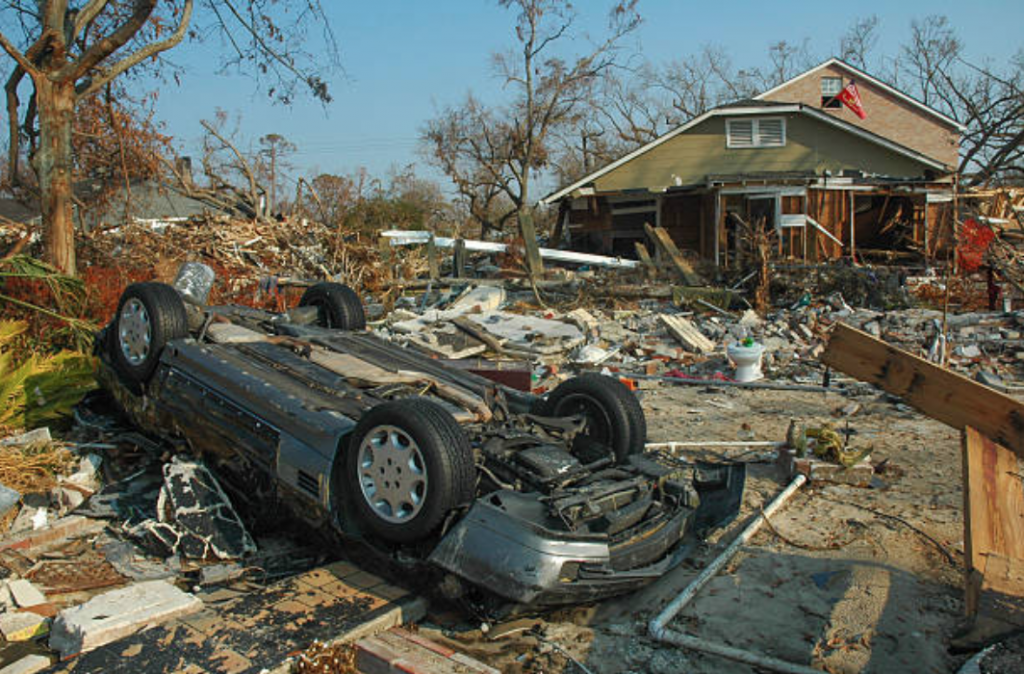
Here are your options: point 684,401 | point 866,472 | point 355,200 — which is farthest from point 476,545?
point 355,200

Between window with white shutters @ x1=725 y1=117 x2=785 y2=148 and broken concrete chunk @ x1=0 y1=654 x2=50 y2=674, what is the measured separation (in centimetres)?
2372

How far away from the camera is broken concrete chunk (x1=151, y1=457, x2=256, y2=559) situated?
16.9 feet

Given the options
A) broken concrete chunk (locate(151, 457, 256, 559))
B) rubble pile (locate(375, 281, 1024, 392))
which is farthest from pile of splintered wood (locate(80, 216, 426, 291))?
broken concrete chunk (locate(151, 457, 256, 559))

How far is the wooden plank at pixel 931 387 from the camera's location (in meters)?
2.95

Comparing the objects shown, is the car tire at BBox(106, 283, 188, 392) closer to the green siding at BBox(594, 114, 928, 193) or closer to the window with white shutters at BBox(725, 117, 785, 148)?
the green siding at BBox(594, 114, 928, 193)

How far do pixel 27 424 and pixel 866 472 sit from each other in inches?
272

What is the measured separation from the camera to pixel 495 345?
12320 mm

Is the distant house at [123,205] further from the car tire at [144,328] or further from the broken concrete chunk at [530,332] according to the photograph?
the car tire at [144,328]

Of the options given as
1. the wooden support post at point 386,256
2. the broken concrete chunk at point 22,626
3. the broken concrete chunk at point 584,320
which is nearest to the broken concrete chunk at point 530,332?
the broken concrete chunk at point 584,320

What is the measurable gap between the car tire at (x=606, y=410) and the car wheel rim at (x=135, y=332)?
2897mm

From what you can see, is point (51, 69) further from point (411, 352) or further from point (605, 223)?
point (605, 223)

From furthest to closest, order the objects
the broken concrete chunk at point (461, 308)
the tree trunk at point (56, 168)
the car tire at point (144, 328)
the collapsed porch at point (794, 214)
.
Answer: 1. the collapsed porch at point (794, 214)
2. the broken concrete chunk at point (461, 308)
3. the tree trunk at point (56, 168)
4. the car tire at point (144, 328)

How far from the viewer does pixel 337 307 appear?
22.9 feet

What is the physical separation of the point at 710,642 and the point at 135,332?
4.48 m
